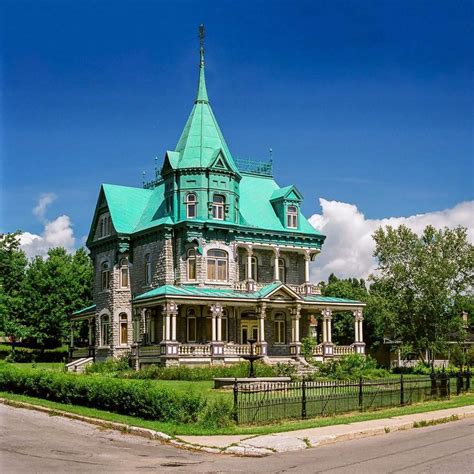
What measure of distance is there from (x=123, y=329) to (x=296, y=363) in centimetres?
1221

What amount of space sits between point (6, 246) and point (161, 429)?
40.6 meters

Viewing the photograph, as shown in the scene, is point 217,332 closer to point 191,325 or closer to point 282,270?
point 191,325

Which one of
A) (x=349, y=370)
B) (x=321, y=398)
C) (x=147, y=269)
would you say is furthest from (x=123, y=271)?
(x=321, y=398)

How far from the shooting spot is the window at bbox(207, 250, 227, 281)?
46.5 metres

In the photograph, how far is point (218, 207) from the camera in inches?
1861

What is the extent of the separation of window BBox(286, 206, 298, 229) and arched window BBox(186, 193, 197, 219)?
7.72 m

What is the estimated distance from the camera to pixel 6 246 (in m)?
55.3

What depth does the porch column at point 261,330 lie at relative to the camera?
4494 cm

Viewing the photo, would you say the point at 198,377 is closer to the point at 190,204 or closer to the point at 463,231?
the point at 190,204

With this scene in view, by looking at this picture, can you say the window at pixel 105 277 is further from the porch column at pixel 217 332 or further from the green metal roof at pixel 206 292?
the porch column at pixel 217 332

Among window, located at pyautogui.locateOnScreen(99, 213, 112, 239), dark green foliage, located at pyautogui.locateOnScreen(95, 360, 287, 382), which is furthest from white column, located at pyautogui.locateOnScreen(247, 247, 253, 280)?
window, located at pyautogui.locateOnScreen(99, 213, 112, 239)

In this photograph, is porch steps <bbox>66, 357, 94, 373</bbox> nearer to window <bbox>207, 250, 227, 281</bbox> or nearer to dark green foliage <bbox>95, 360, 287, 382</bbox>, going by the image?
dark green foliage <bbox>95, 360, 287, 382</bbox>

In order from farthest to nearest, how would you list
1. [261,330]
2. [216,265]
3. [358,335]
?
1. [358,335]
2. [216,265]
3. [261,330]

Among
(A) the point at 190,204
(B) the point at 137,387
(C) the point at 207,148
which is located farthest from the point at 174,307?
(B) the point at 137,387
